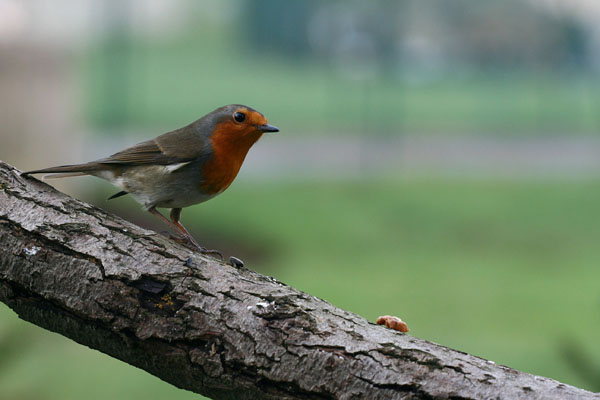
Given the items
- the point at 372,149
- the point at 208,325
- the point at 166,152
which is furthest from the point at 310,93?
the point at 208,325

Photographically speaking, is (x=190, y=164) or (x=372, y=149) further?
(x=372, y=149)

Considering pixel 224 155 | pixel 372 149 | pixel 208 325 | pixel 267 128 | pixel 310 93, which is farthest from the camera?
pixel 310 93

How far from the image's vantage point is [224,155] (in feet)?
10.2

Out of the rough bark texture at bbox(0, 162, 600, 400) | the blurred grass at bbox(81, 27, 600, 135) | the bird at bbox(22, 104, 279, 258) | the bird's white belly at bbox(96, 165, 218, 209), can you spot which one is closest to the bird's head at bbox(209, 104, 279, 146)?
the bird at bbox(22, 104, 279, 258)

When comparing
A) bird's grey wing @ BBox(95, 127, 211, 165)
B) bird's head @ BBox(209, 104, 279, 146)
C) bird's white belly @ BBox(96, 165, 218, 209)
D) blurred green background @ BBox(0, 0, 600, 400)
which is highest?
bird's head @ BBox(209, 104, 279, 146)

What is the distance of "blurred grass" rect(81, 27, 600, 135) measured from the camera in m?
16.9

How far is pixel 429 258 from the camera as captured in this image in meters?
11.7

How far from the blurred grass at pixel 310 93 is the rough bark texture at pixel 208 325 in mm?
12591

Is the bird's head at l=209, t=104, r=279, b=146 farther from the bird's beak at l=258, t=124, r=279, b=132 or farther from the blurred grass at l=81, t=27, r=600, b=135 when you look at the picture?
the blurred grass at l=81, t=27, r=600, b=135

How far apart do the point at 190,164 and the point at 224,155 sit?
0.13 m

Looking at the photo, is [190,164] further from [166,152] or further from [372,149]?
[372,149]

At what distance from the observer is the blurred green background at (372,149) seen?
8555mm

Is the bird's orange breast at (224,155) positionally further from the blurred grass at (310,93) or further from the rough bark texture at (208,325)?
the blurred grass at (310,93)

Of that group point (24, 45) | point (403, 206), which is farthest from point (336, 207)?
point (24, 45)
